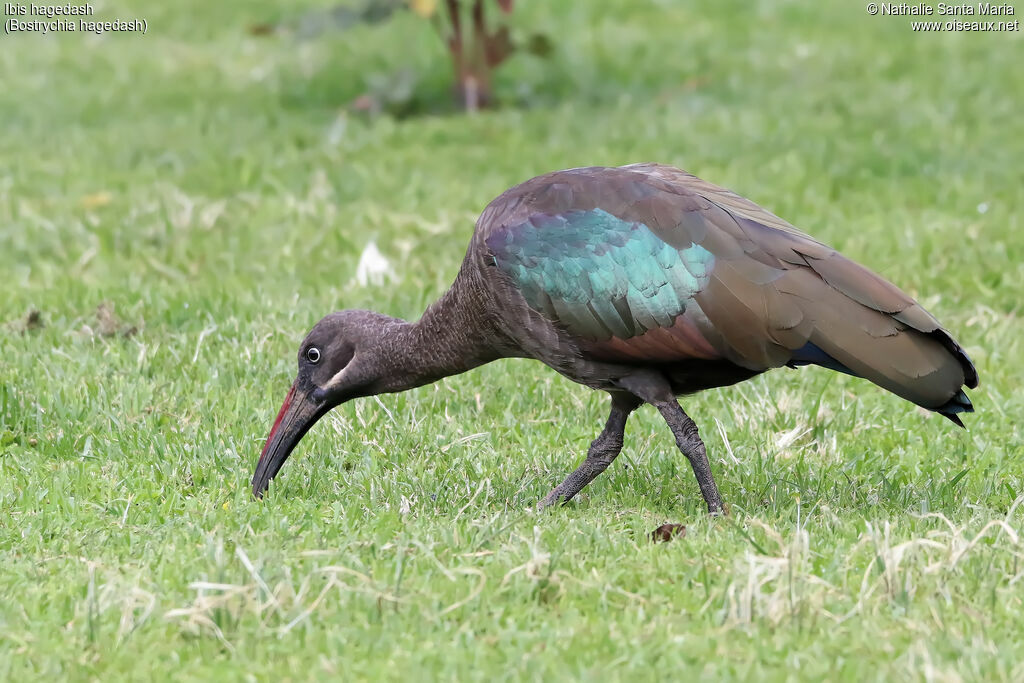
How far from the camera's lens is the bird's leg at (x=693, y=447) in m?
5.00

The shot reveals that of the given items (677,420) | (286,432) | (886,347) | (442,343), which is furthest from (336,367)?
(886,347)

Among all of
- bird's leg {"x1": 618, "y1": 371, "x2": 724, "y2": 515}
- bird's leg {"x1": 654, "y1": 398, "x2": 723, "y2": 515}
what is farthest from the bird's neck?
bird's leg {"x1": 654, "y1": 398, "x2": 723, "y2": 515}

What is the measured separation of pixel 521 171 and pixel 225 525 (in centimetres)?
519

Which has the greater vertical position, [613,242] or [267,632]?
[613,242]

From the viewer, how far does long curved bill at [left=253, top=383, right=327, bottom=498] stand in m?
5.25

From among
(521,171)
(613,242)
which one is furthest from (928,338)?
(521,171)

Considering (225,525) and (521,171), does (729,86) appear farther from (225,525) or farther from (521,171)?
(225,525)

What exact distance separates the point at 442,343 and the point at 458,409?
2.71ft

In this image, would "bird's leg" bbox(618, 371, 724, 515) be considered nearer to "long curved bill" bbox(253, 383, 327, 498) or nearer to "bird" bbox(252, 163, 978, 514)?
"bird" bbox(252, 163, 978, 514)

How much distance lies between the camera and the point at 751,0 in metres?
13.5

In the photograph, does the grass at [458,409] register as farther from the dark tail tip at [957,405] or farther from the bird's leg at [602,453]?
the dark tail tip at [957,405]

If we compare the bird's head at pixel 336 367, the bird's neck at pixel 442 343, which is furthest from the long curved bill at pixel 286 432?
the bird's neck at pixel 442 343

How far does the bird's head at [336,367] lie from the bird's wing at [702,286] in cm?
70

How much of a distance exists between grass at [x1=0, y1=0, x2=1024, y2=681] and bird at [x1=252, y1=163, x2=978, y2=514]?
0.41 metres
